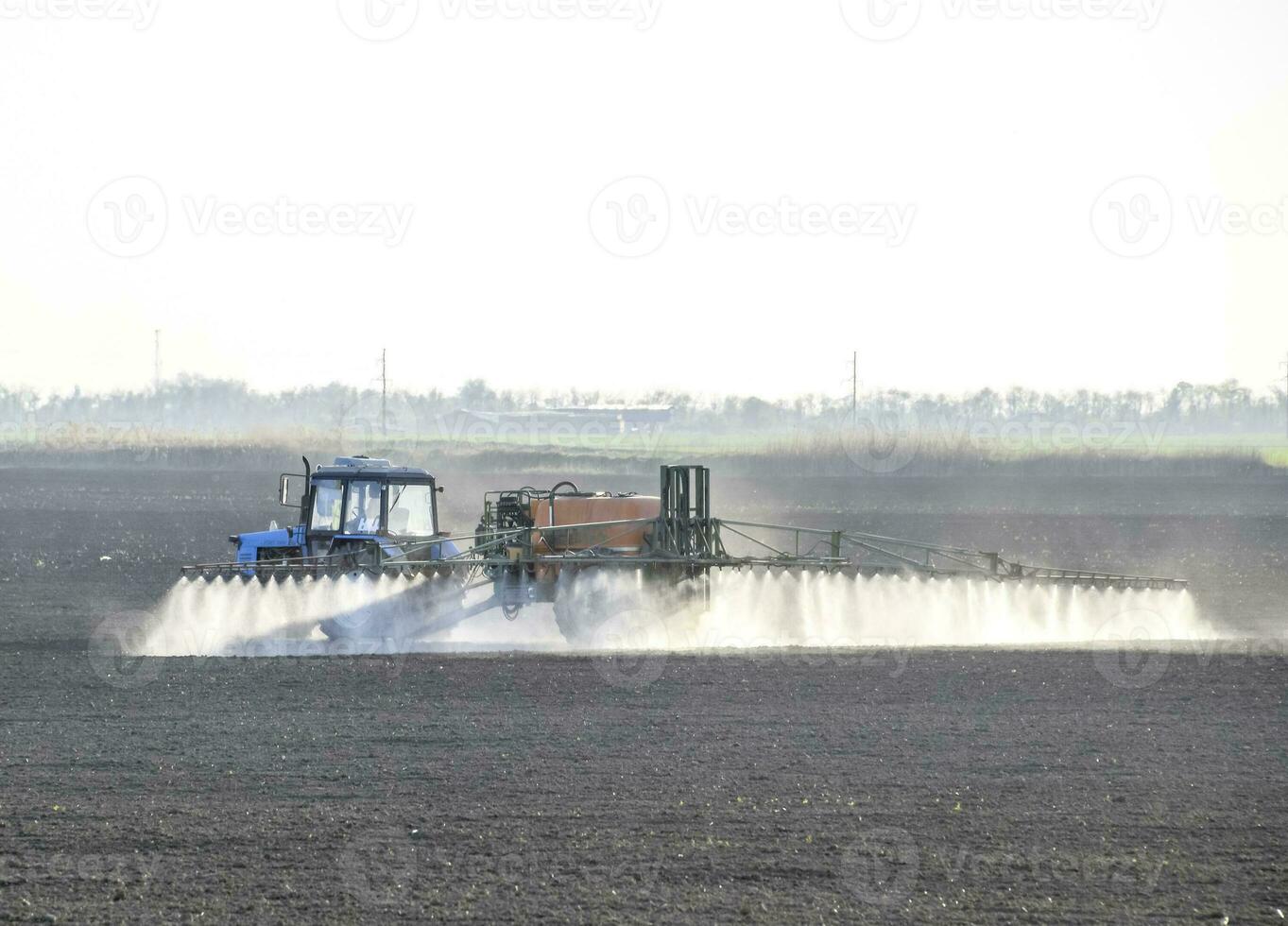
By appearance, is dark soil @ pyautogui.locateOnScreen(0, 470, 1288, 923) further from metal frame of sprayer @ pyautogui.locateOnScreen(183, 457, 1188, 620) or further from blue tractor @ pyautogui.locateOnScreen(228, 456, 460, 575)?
blue tractor @ pyautogui.locateOnScreen(228, 456, 460, 575)

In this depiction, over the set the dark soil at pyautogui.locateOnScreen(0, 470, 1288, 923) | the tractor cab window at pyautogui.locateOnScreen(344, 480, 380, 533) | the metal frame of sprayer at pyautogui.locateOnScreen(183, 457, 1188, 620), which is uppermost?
the tractor cab window at pyautogui.locateOnScreen(344, 480, 380, 533)

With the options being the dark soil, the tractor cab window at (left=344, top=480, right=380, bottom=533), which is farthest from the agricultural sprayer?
the dark soil

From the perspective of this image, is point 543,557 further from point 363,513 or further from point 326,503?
point 326,503

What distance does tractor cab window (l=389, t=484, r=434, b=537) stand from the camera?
22.0 metres

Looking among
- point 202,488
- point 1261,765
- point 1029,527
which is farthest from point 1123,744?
point 202,488

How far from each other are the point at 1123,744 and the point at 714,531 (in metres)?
8.50

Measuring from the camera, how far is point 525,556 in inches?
811

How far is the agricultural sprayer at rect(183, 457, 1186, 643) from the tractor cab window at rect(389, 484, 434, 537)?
0.06ft

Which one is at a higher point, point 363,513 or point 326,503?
point 326,503

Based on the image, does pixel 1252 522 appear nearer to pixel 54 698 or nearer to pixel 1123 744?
pixel 1123 744

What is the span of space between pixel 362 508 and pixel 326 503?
1.68 feet

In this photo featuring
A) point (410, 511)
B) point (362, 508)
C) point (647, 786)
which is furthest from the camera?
point (410, 511)

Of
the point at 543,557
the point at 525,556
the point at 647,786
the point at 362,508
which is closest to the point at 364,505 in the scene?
the point at 362,508

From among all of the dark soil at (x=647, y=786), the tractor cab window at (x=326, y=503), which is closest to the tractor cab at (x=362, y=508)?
the tractor cab window at (x=326, y=503)
